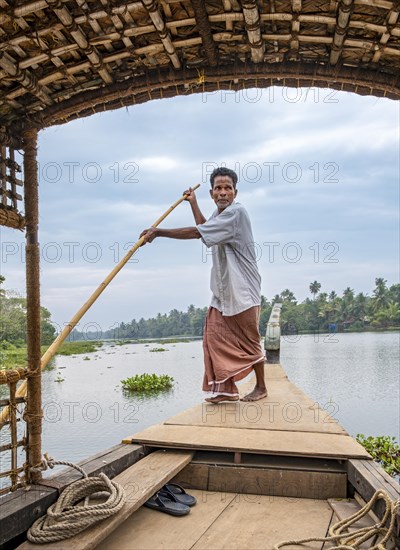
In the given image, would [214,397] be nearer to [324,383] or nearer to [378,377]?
[324,383]

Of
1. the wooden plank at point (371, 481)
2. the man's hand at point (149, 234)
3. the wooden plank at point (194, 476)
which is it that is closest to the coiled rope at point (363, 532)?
the wooden plank at point (371, 481)

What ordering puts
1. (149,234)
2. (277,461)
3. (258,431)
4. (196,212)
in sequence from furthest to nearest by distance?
(196,212) → (149,234) → (258,431) → (277,461)

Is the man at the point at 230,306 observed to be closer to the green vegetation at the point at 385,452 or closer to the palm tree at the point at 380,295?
the green vegetation at the point at 385,452

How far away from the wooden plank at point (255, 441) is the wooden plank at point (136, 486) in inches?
2.8

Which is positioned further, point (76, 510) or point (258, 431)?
point (258, 431)

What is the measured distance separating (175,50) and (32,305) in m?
1.18

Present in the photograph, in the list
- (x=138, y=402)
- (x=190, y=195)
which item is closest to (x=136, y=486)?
(x=190, y=195)

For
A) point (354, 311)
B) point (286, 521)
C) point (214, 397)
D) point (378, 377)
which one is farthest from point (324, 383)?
point (354, 311)

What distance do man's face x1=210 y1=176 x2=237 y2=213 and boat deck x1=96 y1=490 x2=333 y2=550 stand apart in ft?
5.98

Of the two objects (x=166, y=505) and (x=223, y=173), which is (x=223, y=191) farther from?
(x=166, y=505)

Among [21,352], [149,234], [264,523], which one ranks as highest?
[149,234]

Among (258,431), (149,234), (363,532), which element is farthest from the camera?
(149,234)

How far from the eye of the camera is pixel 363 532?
163 centimetres

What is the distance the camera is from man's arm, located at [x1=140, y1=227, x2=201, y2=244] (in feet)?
8.91
